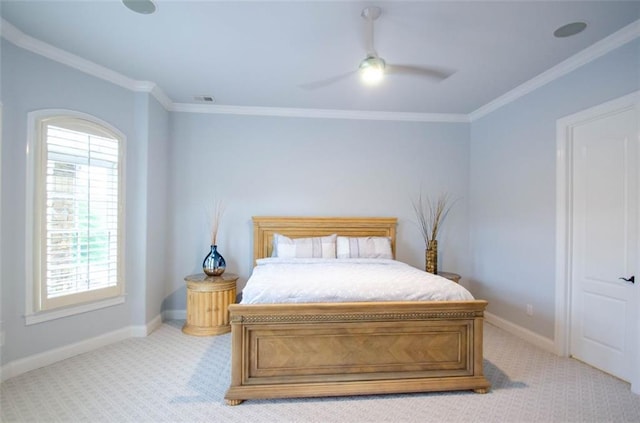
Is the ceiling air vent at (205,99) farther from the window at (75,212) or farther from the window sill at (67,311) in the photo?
the window sill at (67,311)

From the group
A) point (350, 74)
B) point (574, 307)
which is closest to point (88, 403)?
point (350, 74)

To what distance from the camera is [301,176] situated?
4.51 meters

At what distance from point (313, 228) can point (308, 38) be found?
2.36 meters

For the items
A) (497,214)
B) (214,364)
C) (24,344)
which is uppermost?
(497,214)

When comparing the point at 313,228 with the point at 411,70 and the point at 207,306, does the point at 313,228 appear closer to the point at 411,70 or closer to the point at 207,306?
the point at 207,306

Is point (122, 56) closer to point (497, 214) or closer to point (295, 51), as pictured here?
point (295, 51)

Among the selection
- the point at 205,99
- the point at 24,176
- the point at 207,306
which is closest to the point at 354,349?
the point at 207,306

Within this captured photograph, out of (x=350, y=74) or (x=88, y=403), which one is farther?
(x=350, y=74)

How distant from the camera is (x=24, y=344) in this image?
2777 mm

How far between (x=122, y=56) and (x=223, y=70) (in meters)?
0.89

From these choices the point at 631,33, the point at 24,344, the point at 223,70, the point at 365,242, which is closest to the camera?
the point at 631,33

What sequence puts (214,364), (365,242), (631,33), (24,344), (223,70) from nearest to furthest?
(631,33)
(24,344)
(214,364)
(223,70)
(365,242)

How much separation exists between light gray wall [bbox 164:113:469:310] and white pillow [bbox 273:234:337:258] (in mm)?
474

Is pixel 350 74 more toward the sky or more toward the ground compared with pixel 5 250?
more toward the sky
